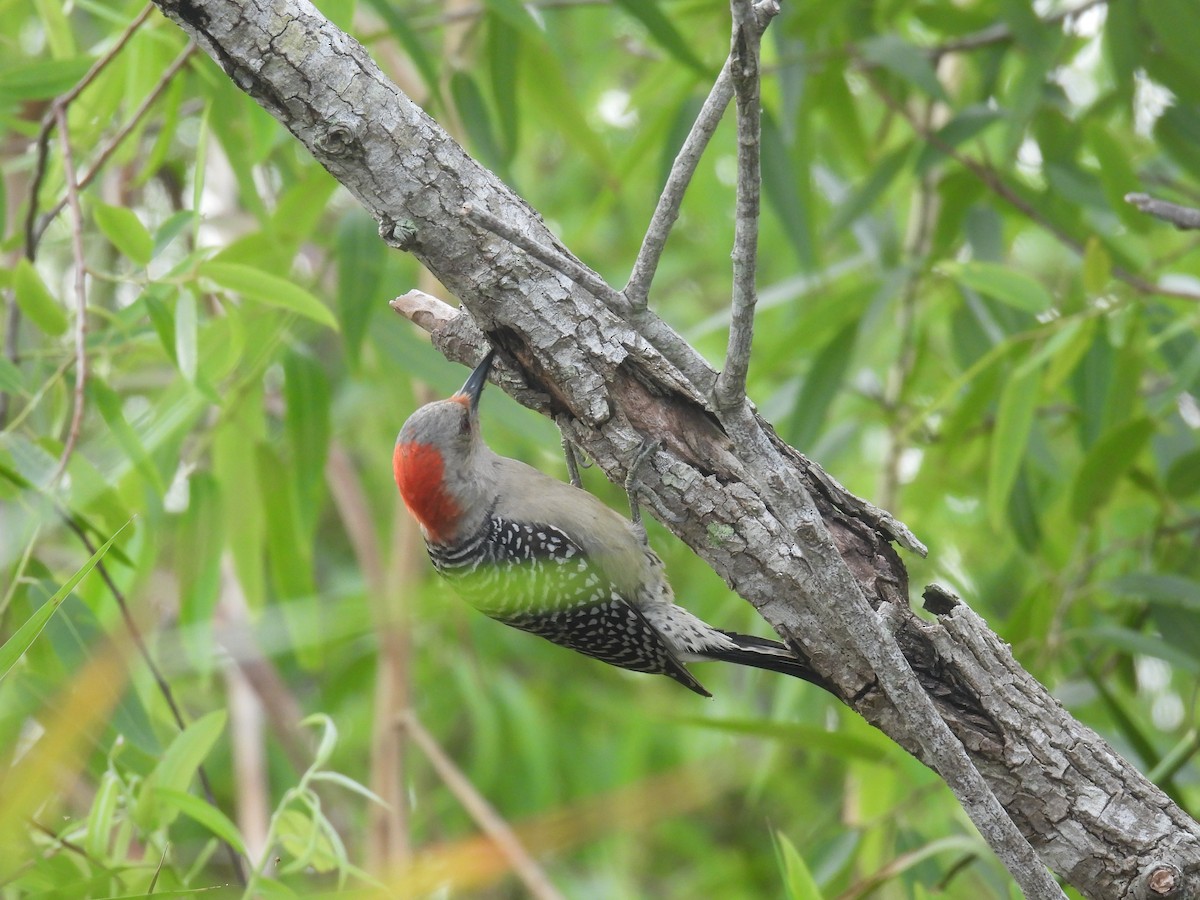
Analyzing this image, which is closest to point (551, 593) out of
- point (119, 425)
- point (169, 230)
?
point (119, 425)

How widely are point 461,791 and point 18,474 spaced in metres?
1.76

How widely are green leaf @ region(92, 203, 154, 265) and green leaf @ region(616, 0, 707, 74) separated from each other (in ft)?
4.35

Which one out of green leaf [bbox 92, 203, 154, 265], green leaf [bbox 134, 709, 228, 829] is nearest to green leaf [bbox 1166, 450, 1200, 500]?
green leaf [bbox 134, 709, 228, 829]

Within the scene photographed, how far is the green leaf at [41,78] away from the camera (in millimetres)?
2316

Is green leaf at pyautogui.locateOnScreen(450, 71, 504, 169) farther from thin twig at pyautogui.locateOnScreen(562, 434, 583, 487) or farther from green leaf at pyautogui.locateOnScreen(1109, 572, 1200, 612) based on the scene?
green leaf at pyautogui.locateOnScreen(1109, 572, 1200, 612)

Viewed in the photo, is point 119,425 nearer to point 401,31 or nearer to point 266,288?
point 266,288

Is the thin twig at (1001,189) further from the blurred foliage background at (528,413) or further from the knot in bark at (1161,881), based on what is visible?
the knot in bark at (1161,881)

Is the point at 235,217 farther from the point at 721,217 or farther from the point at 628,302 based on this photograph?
the point at 628,302

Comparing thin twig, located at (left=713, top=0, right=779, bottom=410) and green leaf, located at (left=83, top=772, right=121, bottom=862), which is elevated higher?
thin twig, located at (left=713, top=0, right=779, bottom=410)

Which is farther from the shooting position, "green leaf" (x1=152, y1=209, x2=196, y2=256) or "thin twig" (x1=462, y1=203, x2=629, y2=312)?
"green leaf" (x1=152, y1=209, x2=196, y2=256)

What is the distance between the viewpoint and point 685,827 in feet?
17.5

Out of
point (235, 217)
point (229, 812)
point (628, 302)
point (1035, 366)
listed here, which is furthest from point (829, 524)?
point (229, 812)

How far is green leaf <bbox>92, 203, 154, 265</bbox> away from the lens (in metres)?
2.03

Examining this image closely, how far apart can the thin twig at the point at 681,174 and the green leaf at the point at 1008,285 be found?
140 centimetres
